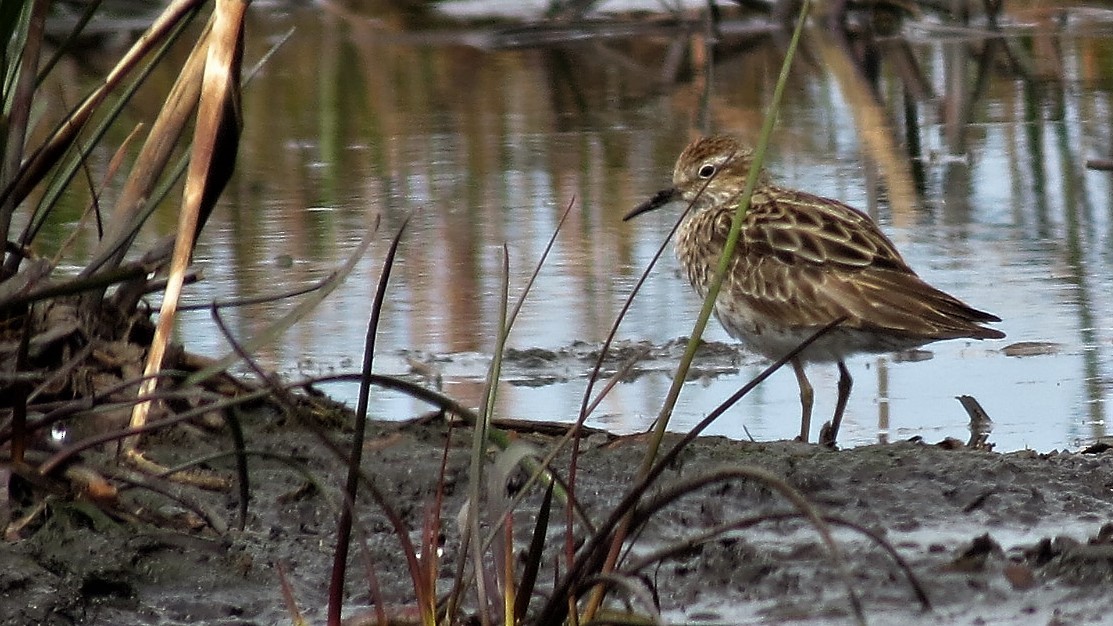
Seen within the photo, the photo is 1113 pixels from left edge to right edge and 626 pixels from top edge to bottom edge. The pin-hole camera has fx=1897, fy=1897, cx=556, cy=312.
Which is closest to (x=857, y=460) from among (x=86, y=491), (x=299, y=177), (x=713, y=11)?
(x=86, y=491)

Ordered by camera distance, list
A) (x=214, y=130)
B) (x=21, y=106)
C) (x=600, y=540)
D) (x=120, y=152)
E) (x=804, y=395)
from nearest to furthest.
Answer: (x=600, y=540)
(x=214, y=130)
(x=21, y=106)
(x=120, y=152)
(x=804, y=395)

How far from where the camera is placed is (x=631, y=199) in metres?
8.06

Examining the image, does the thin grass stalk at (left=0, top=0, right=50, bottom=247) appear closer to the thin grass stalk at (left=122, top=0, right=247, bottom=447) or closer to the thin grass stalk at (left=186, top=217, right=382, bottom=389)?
the thin grass stalk at (left=122, top=0, right=247, bottom=447)

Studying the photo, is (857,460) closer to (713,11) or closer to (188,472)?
(188,472)

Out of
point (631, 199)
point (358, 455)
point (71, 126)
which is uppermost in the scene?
point (71, 126)

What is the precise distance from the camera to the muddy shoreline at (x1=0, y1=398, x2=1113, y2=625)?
3484mm

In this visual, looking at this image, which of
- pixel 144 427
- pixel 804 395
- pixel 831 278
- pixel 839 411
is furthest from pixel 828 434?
pixel 144 427

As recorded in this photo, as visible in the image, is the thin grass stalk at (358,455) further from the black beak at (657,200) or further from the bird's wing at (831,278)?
the black beak at (657,200)

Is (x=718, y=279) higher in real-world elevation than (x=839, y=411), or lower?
higher

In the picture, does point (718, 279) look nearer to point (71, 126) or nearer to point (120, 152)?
point (71, 126)

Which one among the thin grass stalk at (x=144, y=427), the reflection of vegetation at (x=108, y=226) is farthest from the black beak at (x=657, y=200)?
the thin grass stalk at (x=144, y=427)

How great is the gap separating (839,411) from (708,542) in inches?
54.9

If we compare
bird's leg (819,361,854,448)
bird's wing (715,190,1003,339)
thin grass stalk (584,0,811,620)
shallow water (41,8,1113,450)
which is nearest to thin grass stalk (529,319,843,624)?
thin grass stalk (584,0,811,620)

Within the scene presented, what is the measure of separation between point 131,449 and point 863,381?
2588 millimetres
